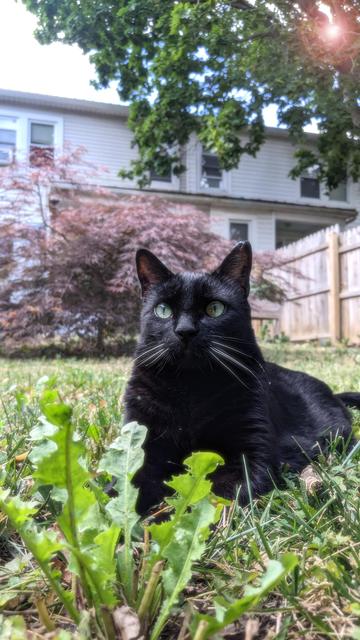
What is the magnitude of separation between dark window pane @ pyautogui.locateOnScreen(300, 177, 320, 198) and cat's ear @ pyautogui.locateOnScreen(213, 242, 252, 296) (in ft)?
60.4

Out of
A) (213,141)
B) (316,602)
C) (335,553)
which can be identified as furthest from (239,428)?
(213,141)

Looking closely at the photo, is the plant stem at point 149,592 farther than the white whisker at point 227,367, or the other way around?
the white whisker at point 227,367

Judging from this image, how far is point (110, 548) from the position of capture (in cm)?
90

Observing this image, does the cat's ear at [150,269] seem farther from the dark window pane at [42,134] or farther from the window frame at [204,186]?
the window frame at [204,186]

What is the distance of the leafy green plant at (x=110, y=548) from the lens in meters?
0.81

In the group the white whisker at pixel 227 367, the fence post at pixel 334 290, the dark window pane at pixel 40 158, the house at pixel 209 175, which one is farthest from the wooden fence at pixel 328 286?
the white whisker at pixel 227 367

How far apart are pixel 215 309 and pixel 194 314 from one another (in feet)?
0.30

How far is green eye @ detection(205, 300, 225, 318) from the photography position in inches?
76.7

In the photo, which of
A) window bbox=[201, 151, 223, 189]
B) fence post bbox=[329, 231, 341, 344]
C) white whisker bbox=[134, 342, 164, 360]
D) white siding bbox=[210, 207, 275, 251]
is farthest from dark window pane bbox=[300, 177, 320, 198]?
white whisker bbox=[134, 342, 164, 360]

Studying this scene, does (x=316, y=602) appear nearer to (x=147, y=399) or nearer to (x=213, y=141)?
(x=147, y=399)

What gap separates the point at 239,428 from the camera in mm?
1742

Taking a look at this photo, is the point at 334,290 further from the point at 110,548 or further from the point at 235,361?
the point at 110,548

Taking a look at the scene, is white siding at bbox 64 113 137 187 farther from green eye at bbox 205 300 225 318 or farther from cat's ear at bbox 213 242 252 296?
green eye at bbox 205 300 225 318

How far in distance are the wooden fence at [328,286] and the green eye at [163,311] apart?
28.7 feet
